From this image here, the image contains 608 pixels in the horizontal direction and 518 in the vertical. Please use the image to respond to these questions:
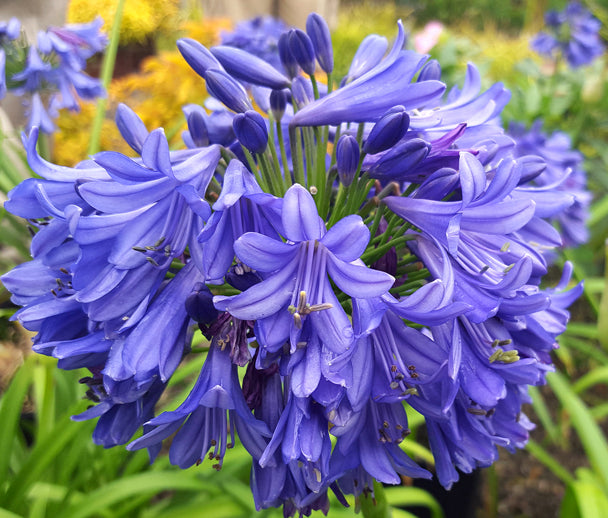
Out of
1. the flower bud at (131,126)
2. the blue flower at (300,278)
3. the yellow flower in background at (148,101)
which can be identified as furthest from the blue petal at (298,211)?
the yellow flower in background at (148,101)

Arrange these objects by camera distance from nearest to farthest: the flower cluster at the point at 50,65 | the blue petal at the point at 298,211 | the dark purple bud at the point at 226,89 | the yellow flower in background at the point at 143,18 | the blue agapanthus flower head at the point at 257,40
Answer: the blue petal at the point at 298,211
the dark purple bud at the point at 226,89
the flower cluster at the point at 50,65
the blue agapanthus flower head at the point at 257,40
the yellow flower in background at the point at 143,18

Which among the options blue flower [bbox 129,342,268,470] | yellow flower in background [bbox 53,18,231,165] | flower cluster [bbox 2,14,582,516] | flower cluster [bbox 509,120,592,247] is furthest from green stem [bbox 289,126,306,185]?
yellow flower in background [bbox 53,18,231,165]

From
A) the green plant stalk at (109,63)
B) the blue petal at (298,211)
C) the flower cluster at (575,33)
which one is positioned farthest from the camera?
the flower cluster at (575,33)

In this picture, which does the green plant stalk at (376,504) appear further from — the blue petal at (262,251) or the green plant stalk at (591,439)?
the green plant stalk at (591,439)

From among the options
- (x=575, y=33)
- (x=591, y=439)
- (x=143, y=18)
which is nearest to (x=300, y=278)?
(x=591, y=439)

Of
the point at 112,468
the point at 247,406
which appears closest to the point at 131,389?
the point at 247,406

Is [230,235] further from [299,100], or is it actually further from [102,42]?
[102,42]
